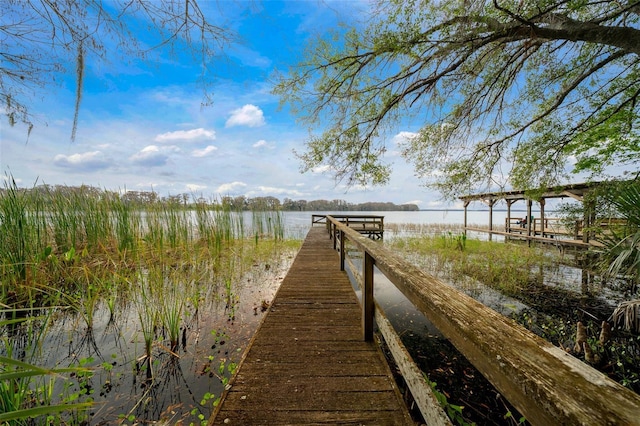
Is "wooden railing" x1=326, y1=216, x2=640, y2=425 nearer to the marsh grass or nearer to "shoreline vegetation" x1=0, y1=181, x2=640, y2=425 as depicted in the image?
"shoreline vegetation" x1=0, y1=181, x2=640, y2=425

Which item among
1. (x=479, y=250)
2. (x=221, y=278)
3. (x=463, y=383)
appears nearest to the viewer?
(x=463, y=383)

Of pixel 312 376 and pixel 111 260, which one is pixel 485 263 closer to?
pixel 312 376

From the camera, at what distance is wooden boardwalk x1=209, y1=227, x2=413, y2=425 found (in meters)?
1.45

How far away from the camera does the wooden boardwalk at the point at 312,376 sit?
145cm

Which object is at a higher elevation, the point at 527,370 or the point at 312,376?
the point at 527,370

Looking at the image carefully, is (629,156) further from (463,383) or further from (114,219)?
(114,219)

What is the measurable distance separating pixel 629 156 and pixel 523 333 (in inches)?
303

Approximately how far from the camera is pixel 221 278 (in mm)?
5227

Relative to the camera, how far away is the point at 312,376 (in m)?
1.80

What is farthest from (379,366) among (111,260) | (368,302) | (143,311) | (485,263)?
(485,263)

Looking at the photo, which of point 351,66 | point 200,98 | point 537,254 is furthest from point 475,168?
point 200,98

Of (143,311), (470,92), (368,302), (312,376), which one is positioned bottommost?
(143,311)

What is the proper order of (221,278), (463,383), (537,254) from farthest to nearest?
1. (537,254)
2. (221,278)
3. (463,383)

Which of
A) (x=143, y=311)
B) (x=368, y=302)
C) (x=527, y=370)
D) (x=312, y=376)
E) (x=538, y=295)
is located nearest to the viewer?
(x=527, y=370)
